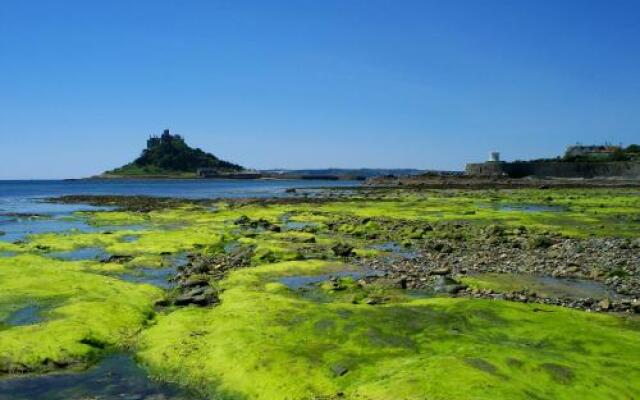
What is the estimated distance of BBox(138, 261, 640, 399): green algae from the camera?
10234 mm

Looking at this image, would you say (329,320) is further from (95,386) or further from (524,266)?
(524,266)

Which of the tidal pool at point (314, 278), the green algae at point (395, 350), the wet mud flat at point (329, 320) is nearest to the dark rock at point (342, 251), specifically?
the wet mud flat at point (329, 320)

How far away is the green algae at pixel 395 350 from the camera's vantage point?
10.2 m

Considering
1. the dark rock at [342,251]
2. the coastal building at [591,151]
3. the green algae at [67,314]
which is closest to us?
the green algae at [67,314]

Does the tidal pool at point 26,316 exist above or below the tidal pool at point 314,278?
above

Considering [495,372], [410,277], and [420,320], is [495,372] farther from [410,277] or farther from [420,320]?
[410,277]

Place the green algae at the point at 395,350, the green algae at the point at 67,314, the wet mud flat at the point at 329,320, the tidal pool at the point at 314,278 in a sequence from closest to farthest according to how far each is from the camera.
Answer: the green algae at the point at 395,350 → the wet mud flat at the point at 329,320 → the green algae at the point at 67,314 → the tidal pool at the point at 314,278

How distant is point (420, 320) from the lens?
14555 mm

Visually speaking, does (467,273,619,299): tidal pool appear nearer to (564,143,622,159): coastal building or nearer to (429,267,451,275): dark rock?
(429,267,451,275): dark rock

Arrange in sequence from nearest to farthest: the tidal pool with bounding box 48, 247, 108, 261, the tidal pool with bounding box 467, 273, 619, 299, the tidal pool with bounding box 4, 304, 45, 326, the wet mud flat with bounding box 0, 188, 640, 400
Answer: the wet mud flat with bounding box 0, 188, 640, 400 → the tidal pool with bounding box 4, 304, 45, 326 → the tidal pool with bounding box 467, 273, 619, 299 → the tidal pool with bounding box 48, 247, 108, 261

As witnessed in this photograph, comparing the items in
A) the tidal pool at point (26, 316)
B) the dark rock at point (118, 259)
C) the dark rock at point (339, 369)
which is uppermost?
the dark rock at point (339, 369)

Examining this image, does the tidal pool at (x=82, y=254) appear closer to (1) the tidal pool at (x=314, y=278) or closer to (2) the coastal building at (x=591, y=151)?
(1) the tidal pool at (x=314, y=278)

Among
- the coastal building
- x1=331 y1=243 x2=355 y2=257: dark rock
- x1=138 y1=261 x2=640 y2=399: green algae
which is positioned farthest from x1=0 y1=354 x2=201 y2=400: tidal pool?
the coastal building

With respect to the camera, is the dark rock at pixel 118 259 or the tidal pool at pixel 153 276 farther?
the dark rock at pixel 118 259
